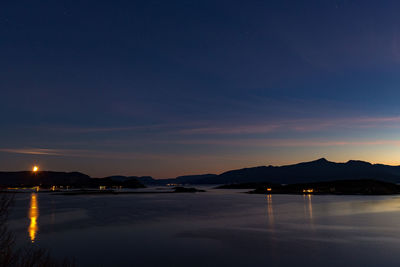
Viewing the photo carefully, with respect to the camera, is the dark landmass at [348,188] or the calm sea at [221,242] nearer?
the calm sea at [221,242]

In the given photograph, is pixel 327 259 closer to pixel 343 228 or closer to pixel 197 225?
pixel 343 228

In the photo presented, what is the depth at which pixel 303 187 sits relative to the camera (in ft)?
524

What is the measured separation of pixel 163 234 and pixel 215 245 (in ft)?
27.3

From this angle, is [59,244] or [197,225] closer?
[59,244]

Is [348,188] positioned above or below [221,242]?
above

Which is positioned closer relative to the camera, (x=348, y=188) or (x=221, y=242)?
(x=221, y=242)

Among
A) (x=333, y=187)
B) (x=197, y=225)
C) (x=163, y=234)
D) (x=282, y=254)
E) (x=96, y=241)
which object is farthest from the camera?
(x=333, y=187)

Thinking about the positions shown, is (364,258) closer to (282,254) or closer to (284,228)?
(282,254)

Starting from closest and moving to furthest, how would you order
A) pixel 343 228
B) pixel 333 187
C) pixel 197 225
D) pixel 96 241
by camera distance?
pixel 96 241
pixel 343 228
pixel 197 225
pixel 333 187

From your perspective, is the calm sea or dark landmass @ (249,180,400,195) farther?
dark landmass @ (249,180,400,195)

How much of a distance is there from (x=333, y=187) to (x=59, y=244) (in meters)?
146

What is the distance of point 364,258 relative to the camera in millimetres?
22062

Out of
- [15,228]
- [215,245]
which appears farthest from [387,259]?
[15,228]

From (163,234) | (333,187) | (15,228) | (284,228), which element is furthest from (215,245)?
(333,187)
